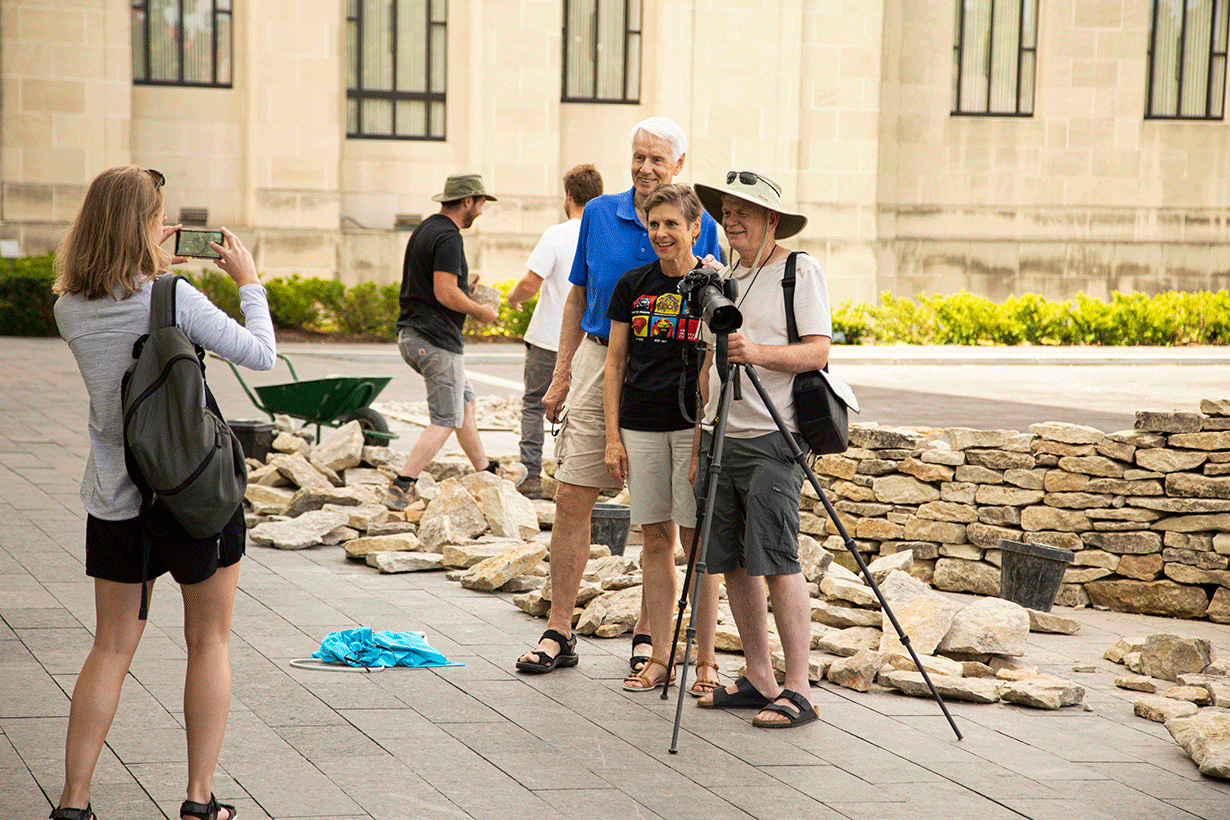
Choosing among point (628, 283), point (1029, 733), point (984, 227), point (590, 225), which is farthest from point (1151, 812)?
point (984, 227)

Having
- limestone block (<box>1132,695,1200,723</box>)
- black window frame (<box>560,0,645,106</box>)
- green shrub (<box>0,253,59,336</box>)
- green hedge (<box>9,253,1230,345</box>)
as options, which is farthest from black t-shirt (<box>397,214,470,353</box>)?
black window frame (<box>560,0,645,106</box>)

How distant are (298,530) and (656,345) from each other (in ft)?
12.1

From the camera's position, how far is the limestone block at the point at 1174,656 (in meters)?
5.58

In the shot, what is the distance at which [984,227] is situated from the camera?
2788cm

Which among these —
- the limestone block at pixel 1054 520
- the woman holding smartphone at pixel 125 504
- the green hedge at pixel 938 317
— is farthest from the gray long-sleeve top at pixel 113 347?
the green hedge at pixel 938 317

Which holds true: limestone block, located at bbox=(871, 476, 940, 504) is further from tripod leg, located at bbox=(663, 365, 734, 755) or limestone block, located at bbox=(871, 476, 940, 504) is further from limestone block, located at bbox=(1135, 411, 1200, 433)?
tripod leg, located at bbox=(663, 365, 734, 755)

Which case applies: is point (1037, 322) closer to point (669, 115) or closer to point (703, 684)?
point (669, 115)

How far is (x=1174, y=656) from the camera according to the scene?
18.4ft

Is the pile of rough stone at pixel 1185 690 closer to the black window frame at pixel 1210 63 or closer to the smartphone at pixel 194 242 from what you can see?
the smartphone at pixel 194 242

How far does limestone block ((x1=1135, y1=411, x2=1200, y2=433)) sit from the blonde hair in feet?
18.6

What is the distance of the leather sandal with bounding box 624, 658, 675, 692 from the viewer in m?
5.13

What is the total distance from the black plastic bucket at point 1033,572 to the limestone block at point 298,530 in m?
3.97

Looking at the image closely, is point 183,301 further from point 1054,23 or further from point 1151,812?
point 1054,23

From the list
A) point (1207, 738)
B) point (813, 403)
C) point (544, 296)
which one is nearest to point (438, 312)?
point (544, 296)
